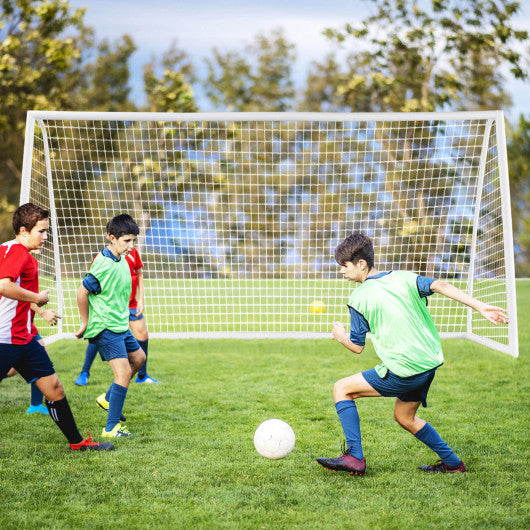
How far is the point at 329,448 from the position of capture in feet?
16.0

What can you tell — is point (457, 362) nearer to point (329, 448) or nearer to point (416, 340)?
point (329, 448)

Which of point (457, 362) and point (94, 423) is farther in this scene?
point (457, 362)

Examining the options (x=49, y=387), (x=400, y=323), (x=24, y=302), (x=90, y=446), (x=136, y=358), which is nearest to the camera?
(x=400, y=323)

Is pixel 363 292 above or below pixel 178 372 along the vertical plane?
above

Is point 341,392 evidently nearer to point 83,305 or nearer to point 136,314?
point 83,305

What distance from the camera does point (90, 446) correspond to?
484 centimetres

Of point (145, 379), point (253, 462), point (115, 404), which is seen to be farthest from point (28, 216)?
point (145, 379)

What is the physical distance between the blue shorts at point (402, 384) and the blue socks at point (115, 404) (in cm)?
211

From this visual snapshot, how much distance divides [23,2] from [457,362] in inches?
922

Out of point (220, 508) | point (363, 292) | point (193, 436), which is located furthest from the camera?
point (193, 436)

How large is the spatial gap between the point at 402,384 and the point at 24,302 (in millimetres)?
2694

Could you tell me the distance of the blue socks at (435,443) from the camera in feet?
13.7

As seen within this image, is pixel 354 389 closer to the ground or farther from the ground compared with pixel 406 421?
farther from the ground

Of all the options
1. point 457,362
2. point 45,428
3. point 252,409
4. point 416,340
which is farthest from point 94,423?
point 457,362
